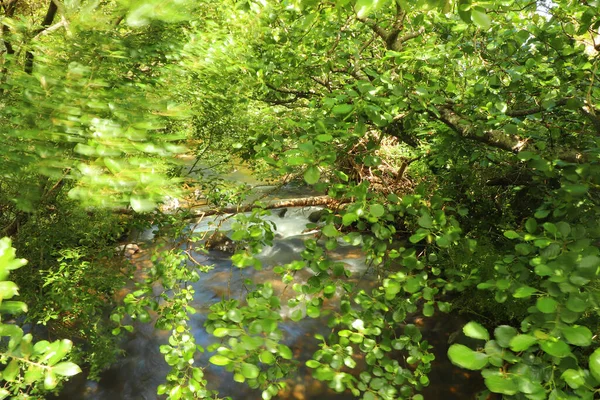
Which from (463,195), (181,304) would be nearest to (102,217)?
(181,304)

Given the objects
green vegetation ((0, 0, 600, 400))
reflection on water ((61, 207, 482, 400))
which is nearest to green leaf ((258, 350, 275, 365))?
green vegetation ((0, 0, 600, 400))

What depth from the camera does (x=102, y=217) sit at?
5066 mm

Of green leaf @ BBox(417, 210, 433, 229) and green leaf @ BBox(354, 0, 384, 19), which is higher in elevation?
green leaf @ BBox(354, 0, 384, 19)

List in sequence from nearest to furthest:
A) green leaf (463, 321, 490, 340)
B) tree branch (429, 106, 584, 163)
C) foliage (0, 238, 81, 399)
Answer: foliage (0, 238, 81, 399), green leaf (463, 321, 490, 340), tree branch (429, 106, 584, 163)

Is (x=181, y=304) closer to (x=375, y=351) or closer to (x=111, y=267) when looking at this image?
(x=375, y=351)

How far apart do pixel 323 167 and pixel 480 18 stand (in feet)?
4.13

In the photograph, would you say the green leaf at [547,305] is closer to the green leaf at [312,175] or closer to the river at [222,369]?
the green leaf at [312,175]

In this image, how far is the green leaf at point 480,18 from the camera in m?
0.85

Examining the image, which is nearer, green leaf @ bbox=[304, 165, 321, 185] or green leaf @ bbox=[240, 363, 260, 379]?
green leaf @ bbox=[240, 363, 260, 379]

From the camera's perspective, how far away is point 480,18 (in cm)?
88

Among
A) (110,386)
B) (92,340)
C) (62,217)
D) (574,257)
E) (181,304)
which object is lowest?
(110,386)

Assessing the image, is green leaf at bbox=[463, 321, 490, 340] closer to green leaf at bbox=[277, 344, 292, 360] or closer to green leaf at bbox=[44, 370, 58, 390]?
green leaf at bbox=[277, 344, 292, 360]

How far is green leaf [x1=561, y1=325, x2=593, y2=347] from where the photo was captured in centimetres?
98

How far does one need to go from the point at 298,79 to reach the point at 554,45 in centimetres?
247
